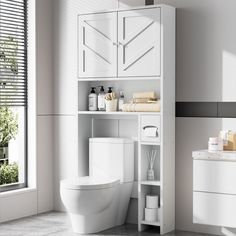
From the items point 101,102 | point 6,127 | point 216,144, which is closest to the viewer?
point 216,144

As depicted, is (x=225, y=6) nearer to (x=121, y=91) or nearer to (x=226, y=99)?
(x=226, y=99)

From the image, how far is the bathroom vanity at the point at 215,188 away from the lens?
4008mm

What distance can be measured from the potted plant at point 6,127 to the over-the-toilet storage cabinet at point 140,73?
1114 millimetres

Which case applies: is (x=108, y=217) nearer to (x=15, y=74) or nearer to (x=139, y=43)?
(x=139, y=43)

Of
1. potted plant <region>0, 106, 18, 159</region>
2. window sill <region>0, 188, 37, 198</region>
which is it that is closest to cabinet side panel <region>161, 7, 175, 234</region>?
window sill <region>0, 188, 37, 198</region>

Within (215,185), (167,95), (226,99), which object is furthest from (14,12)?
(215,185)

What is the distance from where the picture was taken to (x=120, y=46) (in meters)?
4.62

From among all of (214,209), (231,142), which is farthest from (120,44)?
(214,209)

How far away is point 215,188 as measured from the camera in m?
4.09

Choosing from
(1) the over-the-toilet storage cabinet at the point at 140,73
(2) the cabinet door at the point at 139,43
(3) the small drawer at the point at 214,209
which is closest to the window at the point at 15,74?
(1) the over-the-toilet storage cabinet at the point at 140,73

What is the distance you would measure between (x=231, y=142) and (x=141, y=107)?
0.82 metres

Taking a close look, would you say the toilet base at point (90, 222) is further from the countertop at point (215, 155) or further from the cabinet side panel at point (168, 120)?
the countertop at point (215, 155)

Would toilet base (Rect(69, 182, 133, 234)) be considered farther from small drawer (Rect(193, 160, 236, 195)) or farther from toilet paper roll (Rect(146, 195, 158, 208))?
small drawer (Rect(193, 160, 236, 195))

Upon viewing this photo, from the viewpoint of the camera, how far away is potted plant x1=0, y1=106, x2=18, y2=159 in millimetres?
5645
